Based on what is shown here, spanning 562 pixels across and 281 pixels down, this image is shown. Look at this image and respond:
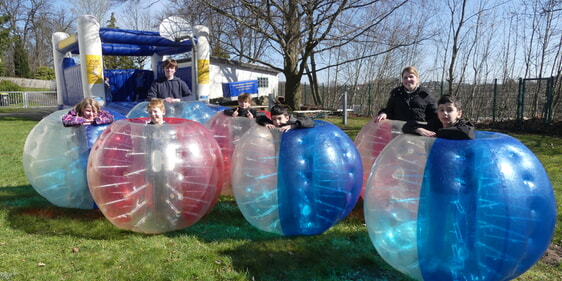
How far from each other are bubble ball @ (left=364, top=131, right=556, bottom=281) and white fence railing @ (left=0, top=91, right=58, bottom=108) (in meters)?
29.7

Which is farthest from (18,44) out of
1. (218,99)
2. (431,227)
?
(431,227)

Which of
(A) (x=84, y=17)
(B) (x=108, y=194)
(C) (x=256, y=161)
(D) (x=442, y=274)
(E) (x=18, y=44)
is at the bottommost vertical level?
(D) (x=442, y=274)

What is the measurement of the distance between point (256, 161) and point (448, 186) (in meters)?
1.77

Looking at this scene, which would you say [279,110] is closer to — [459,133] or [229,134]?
[229,134]

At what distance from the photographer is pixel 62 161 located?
14.5ft

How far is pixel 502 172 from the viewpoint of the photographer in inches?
99.8

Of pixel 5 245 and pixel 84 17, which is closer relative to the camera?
pixel 5 245

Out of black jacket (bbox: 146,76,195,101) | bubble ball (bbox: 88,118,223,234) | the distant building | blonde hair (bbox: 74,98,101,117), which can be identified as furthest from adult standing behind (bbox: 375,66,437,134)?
the distant building

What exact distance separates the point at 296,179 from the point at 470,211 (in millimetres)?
1494

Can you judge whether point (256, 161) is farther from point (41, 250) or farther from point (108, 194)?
point (41, 250)

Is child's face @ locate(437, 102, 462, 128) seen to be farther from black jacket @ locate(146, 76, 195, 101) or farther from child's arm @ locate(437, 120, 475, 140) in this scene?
black jacket @ locate(146, 76, 195, 101)

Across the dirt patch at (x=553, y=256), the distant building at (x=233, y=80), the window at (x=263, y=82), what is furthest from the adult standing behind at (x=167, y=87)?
the window at (x=263, y=82)

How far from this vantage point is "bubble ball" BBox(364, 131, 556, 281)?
97.9 inches

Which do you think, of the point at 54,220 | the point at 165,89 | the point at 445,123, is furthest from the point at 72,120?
the point at 445,123
